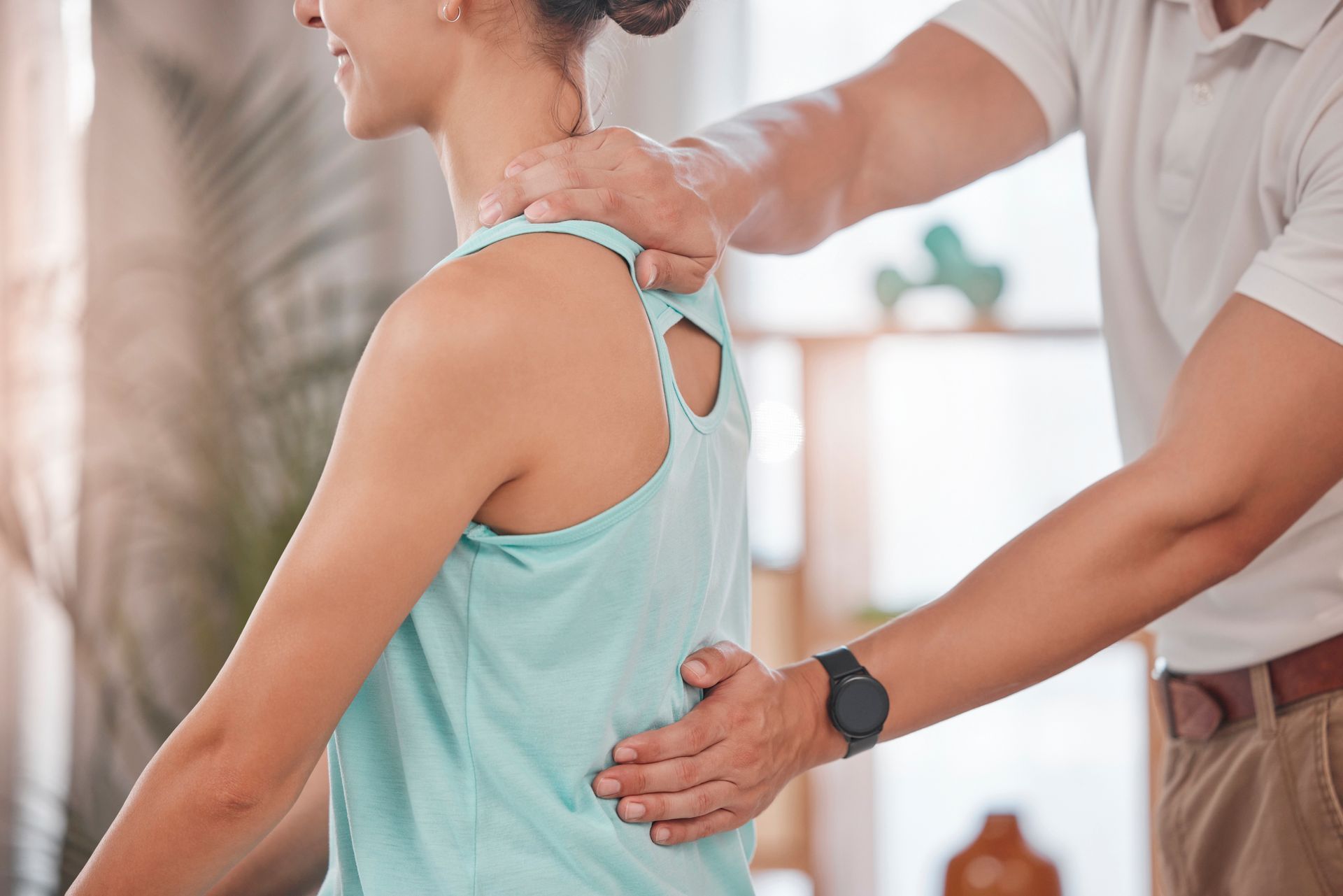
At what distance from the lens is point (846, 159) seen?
135 centimetres

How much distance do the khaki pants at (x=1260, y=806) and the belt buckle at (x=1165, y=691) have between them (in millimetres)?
20

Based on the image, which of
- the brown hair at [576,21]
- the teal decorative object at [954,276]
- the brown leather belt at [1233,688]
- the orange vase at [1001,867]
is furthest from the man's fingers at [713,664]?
the teal decorative object at [954,276]

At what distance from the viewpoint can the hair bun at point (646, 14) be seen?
0.96 meters

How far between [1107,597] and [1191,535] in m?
0.09

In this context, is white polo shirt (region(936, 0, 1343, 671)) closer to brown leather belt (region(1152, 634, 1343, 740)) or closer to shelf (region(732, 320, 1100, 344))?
brown leather belt (region(1152, 634, 1343, 740))

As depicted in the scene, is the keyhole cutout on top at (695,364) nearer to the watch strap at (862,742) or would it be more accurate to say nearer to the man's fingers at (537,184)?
the man's fingers at (537,184)

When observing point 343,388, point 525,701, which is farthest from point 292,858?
point 343,388

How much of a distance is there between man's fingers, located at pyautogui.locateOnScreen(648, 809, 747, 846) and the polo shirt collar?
92 centimetres

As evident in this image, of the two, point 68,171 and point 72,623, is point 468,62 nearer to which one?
point 72,623

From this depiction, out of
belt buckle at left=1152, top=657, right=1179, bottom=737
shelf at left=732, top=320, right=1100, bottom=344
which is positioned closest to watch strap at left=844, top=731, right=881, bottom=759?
belt buckle at left=1152, top=657, right=1179, bottom=737

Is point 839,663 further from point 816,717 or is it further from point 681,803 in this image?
point 681,803

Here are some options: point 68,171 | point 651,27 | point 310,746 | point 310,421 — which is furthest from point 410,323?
point 68,171

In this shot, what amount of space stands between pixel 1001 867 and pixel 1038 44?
173 cm

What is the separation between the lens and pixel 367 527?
0.72 metres
